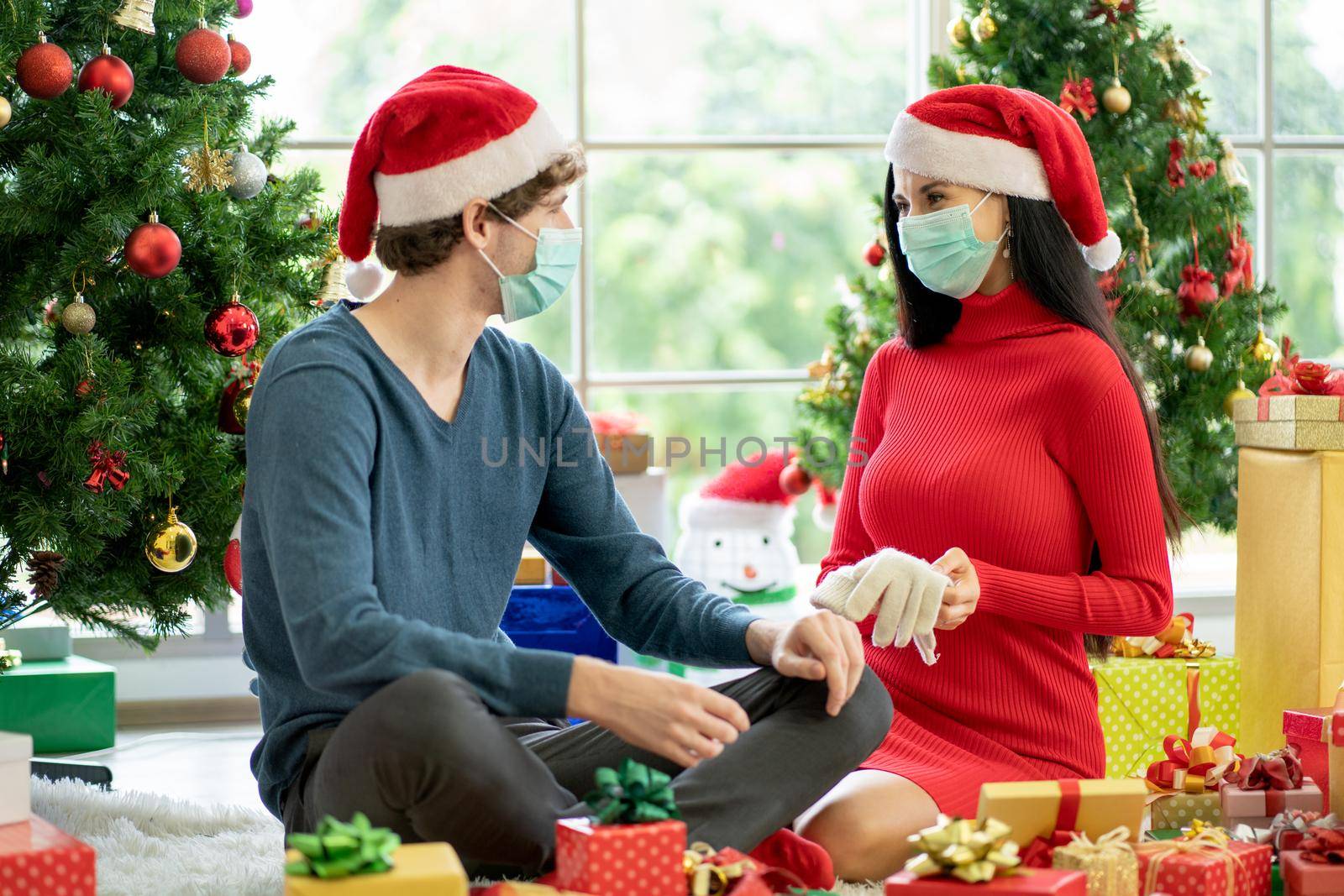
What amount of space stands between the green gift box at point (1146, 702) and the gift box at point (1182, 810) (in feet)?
0.84

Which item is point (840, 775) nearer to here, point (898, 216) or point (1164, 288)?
point (898, 216)

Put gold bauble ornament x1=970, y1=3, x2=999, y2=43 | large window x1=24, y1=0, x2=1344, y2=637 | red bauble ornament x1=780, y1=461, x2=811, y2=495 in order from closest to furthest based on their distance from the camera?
gold bauble ornament x1=970, y1=3, x2=999, y2=43
red bauble ornament x1=780, y1=461, x2=811, y2=495
large window x1=24, y1=0, x2=1344, y2=637

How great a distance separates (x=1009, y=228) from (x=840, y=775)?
81 cm

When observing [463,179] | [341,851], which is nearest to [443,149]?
[463,179]

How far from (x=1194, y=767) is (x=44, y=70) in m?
2.00

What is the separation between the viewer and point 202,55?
7.13 ft

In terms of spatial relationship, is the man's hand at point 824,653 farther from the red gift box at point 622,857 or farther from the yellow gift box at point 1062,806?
the red gift box at point 622,857

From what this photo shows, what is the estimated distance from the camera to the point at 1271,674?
7.91 ft

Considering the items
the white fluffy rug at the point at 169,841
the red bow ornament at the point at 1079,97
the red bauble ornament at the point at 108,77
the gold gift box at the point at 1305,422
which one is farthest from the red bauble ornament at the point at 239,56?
the gold gift box at the point at 1305,422

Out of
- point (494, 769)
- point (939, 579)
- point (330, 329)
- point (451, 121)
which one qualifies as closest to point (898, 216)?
point (939, 579)

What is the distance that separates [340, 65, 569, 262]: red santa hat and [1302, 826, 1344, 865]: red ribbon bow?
1181 mm

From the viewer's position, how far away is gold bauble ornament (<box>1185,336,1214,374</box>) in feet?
8.85

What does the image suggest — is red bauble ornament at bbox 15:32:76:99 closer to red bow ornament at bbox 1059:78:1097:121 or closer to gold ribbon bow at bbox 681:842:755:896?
gold ribbon bow at bbox 681:842:755:896

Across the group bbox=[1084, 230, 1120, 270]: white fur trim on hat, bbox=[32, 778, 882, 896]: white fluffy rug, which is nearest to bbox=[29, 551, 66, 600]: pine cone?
bbox=[32, 778, 882, 896]: white fluffy rug
